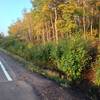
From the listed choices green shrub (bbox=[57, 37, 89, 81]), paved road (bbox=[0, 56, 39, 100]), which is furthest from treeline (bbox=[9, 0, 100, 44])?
paved road (bbox=[0, 56, 39, 100])

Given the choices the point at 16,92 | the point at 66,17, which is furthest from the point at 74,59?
the point at 66,17

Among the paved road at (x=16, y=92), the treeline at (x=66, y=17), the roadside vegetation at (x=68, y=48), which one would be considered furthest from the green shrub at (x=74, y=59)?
the treeline at (x=66, y=17)

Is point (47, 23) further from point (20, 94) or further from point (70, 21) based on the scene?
point (20, 94)

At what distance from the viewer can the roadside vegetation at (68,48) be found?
856 inches

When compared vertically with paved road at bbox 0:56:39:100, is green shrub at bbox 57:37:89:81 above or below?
below

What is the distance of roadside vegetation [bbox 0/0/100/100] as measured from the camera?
21.7 metres

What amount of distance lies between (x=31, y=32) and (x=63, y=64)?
57.6 meters

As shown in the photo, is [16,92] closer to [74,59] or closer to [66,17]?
[74,59]

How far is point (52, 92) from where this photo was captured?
12.1 meters

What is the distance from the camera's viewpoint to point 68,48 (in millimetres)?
25250

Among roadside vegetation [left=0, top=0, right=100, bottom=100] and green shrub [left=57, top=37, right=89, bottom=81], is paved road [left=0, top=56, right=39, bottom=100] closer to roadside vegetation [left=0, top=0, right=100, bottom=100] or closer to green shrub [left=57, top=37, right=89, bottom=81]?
roadside vegetation [left=0, top=0, right=100, bottom=100]

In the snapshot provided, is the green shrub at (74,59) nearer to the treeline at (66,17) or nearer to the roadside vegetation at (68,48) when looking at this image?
the roadside vegetation at (68,48)

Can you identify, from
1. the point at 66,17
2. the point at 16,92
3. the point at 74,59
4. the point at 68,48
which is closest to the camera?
the point at 16,92

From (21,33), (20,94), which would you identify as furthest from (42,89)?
(21,33)
